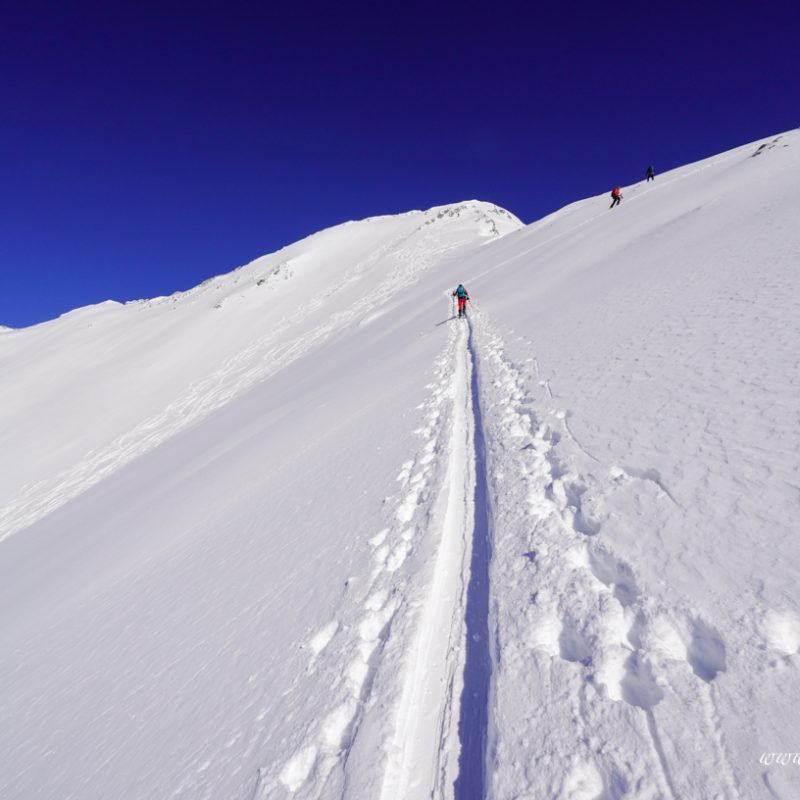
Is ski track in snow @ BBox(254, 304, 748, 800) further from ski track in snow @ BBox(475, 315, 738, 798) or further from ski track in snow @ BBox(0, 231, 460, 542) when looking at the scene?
ski track in snow @ BBox(0, 231, 460, 542)

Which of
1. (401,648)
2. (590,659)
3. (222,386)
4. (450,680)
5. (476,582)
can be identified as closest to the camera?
(590,659)

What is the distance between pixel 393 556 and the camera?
4.31 m

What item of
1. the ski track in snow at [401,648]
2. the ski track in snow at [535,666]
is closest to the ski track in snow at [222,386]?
the ski track in snow at [401,648]

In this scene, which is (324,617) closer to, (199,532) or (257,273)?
(199,532)

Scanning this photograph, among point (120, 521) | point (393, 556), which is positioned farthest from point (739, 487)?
point (120, 521)

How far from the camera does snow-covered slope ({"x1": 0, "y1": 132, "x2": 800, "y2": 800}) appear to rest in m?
2.37

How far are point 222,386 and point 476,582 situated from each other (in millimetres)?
21180

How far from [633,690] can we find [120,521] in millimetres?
10141

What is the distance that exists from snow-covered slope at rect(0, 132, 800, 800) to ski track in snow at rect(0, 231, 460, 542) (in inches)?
192

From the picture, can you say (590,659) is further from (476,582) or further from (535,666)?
(476,582)

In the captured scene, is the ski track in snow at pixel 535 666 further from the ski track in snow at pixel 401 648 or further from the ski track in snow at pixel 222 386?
the ski track in snow at pixel 222 386

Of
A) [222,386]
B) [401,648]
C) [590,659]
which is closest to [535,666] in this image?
[590,659]

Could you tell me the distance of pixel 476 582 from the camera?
3.68 meters

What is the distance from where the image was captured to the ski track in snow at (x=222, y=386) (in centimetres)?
1631
